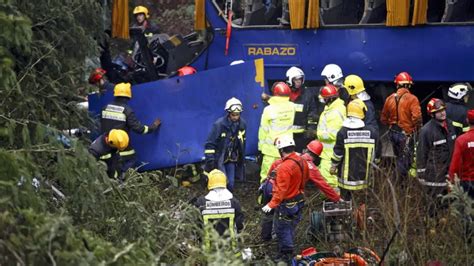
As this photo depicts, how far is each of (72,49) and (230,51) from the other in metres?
5.25

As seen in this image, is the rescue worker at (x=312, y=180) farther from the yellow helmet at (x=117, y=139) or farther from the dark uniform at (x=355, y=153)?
the yellow helmet at (x=117, y=139)

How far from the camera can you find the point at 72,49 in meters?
9.45

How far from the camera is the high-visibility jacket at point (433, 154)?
410 inches

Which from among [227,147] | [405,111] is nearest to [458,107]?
[405,111]

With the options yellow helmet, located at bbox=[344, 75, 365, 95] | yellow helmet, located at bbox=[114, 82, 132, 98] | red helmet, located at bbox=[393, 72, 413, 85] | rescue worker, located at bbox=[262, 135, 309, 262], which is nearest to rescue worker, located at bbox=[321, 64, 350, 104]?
yellow helmet, located at bbox=[344, 75, 365, 95]

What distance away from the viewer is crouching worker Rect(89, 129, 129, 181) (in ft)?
37.3

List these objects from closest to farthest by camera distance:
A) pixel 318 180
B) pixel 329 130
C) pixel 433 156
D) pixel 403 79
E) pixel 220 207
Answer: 1. pixel 220 207
2. pixel 318 180
3. pixel 433 156
4. pixel 329 130
5. pixel 403 79

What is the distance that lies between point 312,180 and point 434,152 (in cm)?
141

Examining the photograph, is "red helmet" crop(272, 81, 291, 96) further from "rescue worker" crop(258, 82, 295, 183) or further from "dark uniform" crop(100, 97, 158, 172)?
"dark uniform" crop(100, 97, 158, 172)

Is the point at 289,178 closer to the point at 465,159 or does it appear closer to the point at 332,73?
the point at 465,159

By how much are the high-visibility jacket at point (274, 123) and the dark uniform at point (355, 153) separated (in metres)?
1.10

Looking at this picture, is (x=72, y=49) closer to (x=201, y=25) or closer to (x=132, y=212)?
(x=132, y=212)

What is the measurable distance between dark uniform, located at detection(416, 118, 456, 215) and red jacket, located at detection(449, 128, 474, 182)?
382mm

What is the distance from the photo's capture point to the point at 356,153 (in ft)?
34.4
